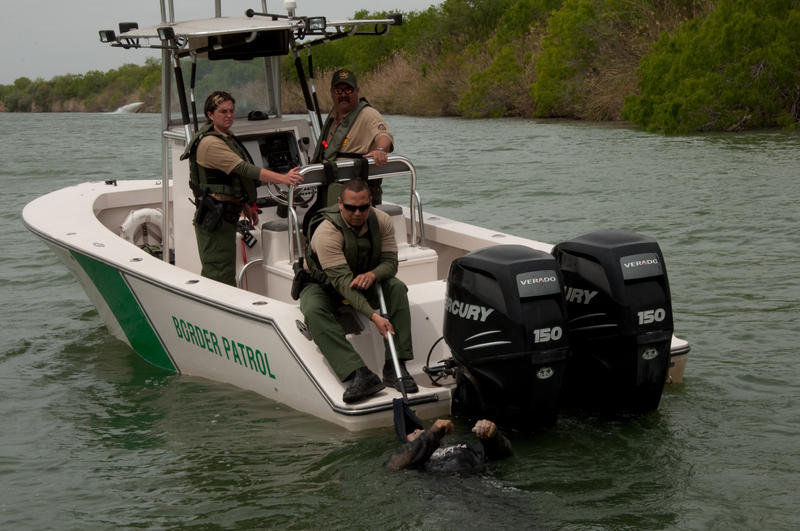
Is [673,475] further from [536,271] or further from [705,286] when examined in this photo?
[705,286]

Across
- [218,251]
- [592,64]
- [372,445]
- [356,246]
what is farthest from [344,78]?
[592,64]

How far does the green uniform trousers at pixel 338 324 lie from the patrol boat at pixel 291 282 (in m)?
0.12

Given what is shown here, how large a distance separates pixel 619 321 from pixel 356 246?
134 cm

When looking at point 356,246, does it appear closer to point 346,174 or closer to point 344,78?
point 346,174

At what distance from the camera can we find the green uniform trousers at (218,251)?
6070 millimetres

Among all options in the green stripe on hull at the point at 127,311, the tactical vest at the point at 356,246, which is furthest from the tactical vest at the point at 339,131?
the green stripe on hull at the point at 127,311

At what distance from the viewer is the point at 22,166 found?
18.8 meters

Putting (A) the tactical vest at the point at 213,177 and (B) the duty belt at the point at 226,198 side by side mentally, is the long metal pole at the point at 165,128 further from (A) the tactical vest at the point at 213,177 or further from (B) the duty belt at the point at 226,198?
(B) the duty belt at the point at 226,198

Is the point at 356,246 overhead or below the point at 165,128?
below

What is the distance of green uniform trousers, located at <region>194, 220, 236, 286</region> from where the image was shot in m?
6.07

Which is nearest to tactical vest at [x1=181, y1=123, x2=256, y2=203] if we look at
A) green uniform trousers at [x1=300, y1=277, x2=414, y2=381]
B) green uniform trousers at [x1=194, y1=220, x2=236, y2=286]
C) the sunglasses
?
green uniform trousers at [x1=194, y1=220, x2=236, y2=286]

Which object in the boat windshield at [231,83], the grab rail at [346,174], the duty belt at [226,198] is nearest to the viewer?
the grab rail at [346,174]

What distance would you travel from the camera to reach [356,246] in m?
5.05

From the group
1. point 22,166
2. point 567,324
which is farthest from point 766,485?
point 22,166
